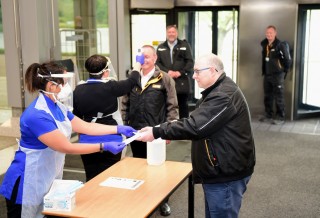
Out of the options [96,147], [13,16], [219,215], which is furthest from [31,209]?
[13,16]

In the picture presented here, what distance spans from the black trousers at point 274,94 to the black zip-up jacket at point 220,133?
17.1 ft

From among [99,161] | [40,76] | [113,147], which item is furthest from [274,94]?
[40,76]

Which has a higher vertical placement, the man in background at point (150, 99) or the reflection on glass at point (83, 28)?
the reflection on glass at point (83, 28)

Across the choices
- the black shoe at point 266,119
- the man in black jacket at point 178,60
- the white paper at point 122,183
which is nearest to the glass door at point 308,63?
the black shoe at point 266,119

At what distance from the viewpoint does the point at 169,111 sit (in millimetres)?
3953

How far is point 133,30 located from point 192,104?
195 centimetres

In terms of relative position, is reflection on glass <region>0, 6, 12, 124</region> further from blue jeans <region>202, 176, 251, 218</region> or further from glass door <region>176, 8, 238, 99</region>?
glass door <region>176, 8, 238, 99</region>

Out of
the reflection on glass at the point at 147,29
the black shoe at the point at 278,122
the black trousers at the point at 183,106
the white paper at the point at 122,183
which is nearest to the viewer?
the white paper at the point at 122,183

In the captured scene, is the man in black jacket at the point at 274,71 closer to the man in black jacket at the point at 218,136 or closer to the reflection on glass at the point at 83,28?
the reflection on glass at the point at 83,28

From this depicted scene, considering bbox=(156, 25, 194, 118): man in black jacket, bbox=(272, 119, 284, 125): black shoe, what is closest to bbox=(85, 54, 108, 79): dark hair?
bbox=(156, 25, 194, 118): man in black jacket

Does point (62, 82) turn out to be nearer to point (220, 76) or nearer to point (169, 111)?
point (220, 76)

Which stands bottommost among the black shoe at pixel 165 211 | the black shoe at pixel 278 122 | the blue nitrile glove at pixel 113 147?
the black shoe at pixel 165 211

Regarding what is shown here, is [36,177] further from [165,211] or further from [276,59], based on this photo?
[276,59]

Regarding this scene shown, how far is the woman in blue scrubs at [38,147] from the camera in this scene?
2.62m
